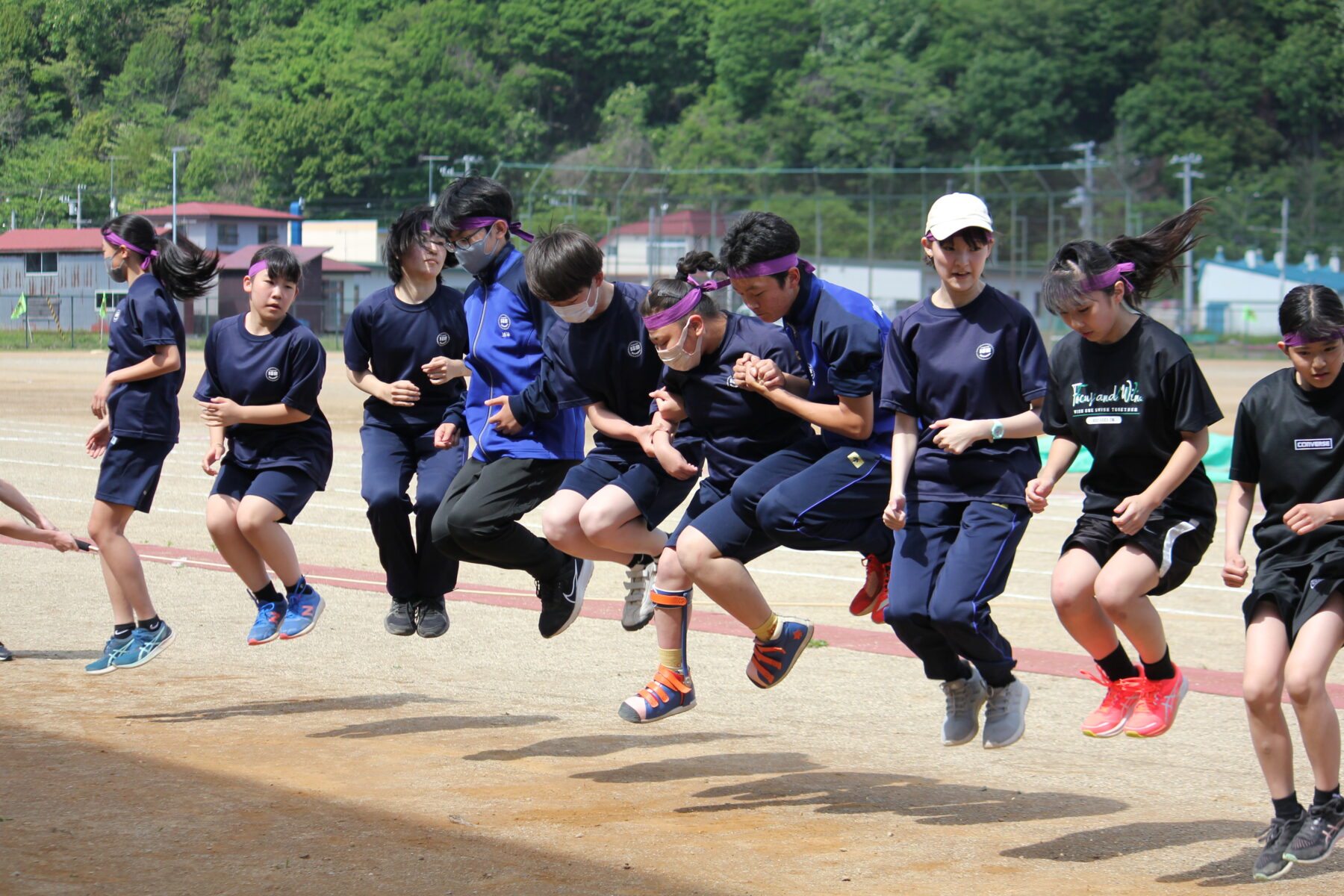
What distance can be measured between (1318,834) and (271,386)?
16.4 ft

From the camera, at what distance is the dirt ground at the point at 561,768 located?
514 cm

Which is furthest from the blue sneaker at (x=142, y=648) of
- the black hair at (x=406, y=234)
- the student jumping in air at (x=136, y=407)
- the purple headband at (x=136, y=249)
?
the black hair at (x=406, y=234)

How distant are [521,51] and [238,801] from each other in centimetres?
12959

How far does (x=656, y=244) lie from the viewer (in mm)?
57500

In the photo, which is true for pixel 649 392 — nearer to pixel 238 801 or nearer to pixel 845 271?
pixel 238 801

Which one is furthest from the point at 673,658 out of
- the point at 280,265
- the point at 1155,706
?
the point at 280,265

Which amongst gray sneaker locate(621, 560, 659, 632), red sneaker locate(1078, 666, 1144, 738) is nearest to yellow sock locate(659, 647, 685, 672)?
gray sneaker locate(621, 560, 659, 632)

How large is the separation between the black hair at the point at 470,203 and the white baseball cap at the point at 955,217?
2.23 meters

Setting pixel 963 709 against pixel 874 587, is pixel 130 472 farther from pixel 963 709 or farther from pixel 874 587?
pixel 963 709

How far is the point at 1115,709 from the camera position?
18.5 ft

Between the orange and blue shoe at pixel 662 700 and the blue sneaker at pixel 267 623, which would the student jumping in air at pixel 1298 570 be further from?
the blue sneaker at pixel 267 623

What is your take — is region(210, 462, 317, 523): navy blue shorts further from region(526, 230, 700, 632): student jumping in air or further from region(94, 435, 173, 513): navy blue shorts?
region(526, 230, 700, 632): student jumping in air

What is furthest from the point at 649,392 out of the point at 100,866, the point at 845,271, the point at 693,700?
the point at 845,271

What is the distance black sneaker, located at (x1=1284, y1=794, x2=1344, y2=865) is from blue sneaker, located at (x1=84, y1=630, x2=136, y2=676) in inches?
215
